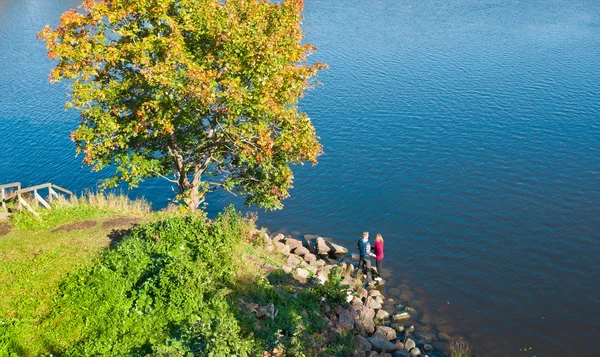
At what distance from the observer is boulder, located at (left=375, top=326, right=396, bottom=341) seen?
2056 cm

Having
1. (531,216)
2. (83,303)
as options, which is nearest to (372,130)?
(531,216)

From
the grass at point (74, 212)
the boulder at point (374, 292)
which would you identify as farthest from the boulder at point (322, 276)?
the grass at point (74, 212)

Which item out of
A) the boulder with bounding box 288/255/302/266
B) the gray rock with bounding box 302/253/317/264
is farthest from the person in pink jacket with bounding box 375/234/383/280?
the boulder with bounding box 288/255/302/266

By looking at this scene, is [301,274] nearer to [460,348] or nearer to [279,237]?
[279,237]

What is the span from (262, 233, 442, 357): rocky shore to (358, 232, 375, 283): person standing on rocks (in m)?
0.35

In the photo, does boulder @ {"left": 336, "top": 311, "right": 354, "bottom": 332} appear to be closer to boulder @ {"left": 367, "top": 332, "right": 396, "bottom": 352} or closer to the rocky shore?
the rocky shore

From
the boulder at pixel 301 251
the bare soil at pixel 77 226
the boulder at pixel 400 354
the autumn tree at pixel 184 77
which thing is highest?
the autumn tree at pixel 184 77

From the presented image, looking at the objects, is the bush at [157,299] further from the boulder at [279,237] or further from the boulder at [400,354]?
the boulder at [279,237]

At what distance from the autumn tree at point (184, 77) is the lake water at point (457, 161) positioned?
11021 millimetres

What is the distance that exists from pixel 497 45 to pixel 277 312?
49.6 metres

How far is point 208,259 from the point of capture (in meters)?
17.6

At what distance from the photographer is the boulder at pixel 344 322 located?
740 inches

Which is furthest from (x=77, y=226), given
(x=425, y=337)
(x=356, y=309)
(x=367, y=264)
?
(x=425, y=337)

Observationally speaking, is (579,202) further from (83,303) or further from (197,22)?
(83,303)
